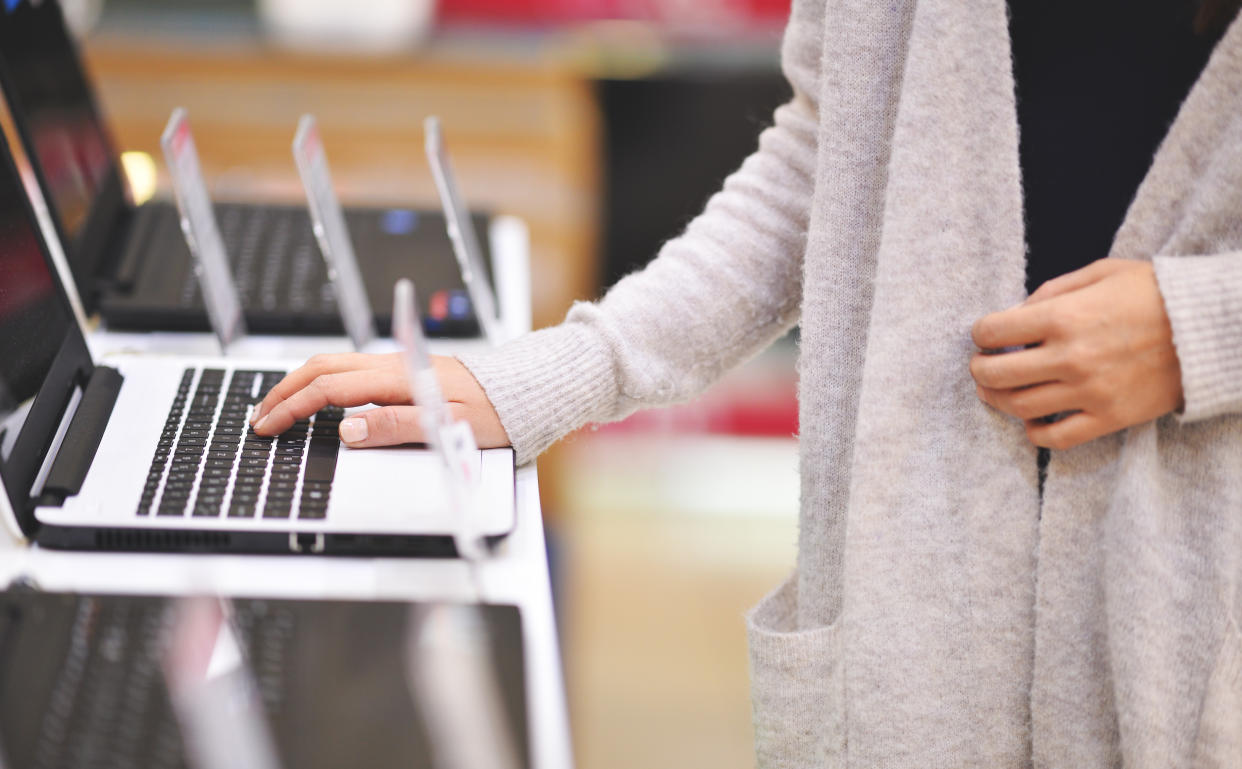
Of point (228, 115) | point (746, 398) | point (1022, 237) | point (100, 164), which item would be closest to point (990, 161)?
point (1022, 237)

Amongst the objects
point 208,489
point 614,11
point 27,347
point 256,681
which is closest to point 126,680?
point 256,681

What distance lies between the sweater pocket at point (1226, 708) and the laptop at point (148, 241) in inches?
26.8

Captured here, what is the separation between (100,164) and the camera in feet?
3.82

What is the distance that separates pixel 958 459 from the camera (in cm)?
74

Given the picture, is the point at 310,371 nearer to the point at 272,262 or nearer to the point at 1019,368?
the point at 272,262

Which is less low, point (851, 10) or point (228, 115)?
point (851, 10)

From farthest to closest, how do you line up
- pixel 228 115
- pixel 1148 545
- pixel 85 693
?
pixel 228 115
pixel 1148 545
pixel 85 693

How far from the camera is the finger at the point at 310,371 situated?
808 mm

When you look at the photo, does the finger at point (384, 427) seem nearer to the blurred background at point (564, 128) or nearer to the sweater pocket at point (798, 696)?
the sweater pocket at point (798, 696)

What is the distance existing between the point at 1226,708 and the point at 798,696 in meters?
0.27

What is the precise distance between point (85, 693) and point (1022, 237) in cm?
61

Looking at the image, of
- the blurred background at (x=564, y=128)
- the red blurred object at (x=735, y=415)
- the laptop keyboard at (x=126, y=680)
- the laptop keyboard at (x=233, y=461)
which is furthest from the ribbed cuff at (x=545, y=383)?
the red blurred object at (x=735, y=415)

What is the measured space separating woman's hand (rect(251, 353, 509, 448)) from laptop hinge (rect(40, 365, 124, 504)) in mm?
109

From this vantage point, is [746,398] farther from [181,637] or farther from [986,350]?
[181,637]
